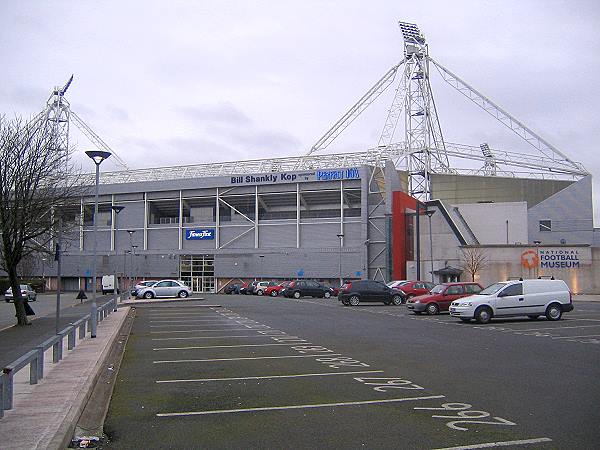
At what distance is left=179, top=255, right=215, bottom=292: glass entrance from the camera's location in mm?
78750

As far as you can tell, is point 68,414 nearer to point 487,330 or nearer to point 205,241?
point 487,330

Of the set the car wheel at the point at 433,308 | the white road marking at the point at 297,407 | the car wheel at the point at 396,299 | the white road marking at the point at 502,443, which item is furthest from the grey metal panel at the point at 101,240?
the white road marking at the point at 502,443

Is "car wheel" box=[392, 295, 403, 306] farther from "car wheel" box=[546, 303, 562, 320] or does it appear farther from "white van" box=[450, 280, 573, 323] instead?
"car wheel" box=[546, 303, 562, 320]

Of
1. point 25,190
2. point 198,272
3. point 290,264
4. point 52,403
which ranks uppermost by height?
point 25,190

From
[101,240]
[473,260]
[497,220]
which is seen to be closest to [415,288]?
[473,260]

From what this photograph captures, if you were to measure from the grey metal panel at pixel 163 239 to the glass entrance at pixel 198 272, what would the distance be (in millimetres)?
2378

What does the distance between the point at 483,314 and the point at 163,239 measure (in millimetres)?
63219

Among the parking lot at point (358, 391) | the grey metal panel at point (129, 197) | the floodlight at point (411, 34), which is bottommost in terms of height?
the parking lot at point (358, 391)

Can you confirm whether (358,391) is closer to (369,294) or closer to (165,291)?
(369,294)

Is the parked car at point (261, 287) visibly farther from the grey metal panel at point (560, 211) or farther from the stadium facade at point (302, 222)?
the grey metal panel at point (560, 211)

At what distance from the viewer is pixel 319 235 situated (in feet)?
243

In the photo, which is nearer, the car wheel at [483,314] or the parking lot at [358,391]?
the parking lot at [358,391]

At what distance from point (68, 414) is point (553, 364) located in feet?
30.9

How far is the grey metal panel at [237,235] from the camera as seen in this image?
7731 centimetres
